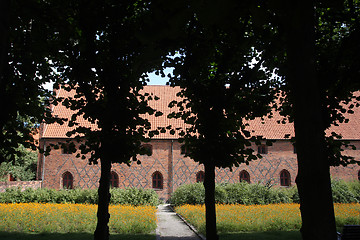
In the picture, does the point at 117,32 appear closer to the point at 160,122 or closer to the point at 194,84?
the point at 194,84

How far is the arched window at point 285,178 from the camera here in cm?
2595

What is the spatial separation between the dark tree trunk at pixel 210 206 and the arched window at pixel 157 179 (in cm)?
1824

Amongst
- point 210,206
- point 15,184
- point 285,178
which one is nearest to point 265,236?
point 210,206

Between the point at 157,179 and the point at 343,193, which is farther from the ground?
the point at 157,179

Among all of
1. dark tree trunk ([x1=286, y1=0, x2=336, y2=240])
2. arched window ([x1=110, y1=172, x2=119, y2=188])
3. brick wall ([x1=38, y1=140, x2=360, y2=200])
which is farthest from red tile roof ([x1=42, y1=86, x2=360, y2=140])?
dark tree trunk ([x1=286, y1=0, x2=336, y2=240])

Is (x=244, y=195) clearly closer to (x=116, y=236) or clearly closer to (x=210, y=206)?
(x=116, y=236)

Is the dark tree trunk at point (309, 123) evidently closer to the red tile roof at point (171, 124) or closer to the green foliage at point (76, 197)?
the green foliage at point (76, 197)

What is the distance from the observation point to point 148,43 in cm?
125

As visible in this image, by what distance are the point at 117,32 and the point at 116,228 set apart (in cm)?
747

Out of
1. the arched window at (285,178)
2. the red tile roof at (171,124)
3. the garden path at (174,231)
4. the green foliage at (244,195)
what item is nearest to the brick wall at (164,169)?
the arched window at (285,178)

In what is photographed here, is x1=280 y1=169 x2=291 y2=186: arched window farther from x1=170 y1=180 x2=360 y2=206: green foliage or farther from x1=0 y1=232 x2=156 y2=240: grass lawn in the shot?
x1=0 y1=232 x2=156 y2=240: grass lawn

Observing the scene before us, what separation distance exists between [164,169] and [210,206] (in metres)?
18.0

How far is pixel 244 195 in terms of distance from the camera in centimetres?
1778

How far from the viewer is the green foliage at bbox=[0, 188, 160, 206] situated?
17.3 m
